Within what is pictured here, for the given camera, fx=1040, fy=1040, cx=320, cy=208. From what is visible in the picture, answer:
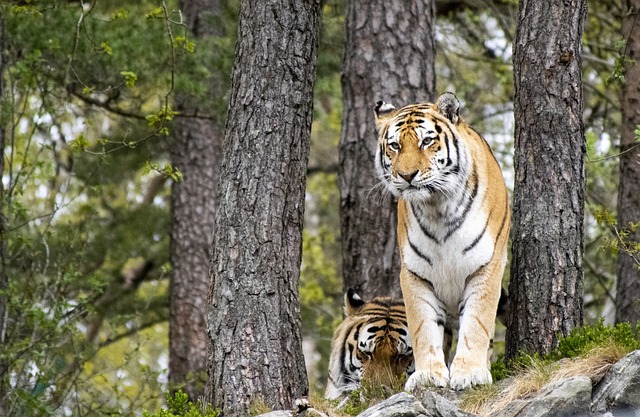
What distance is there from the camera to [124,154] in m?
13.6

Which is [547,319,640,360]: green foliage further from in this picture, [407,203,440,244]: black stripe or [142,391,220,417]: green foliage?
[142,391,220,417]: green foliage

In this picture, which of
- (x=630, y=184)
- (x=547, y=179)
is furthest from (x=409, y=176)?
(x=630, y=184)

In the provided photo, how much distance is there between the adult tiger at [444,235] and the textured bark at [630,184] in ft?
9.78

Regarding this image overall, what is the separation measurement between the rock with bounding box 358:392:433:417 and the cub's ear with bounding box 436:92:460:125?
204 centimetres

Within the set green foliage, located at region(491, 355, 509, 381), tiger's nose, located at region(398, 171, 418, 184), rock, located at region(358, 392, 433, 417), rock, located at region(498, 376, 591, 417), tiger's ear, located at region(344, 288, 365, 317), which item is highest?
tiger's nose, located at region(398, 171, 418, 184)

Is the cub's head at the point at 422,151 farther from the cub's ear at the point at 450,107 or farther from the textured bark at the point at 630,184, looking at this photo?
the textured bark at the point at 630,184

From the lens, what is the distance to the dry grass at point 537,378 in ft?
20.7

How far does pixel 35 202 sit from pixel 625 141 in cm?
911

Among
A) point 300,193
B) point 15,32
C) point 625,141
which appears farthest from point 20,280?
point 625,141

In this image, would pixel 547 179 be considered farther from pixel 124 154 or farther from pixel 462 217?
pixel 124 154

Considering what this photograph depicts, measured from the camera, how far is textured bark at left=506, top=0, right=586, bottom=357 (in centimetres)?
716

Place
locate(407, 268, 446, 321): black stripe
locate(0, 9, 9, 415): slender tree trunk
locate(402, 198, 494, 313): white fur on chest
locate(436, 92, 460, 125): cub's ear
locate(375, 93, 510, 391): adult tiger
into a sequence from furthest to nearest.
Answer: locate(0, 9, 9, 415): slender tree trunk < locate(436, 92, 460, 125): cub's ear < locate(407, 268, 446, 321): black stripe < locate(402, 198, 494, 313): white fur on chest < locate(375, 93, 510, 391): adult tiger

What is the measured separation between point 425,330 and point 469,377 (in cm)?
49

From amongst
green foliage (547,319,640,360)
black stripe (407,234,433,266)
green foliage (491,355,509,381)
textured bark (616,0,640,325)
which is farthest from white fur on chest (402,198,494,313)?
textured bark (616,0,640,325)
